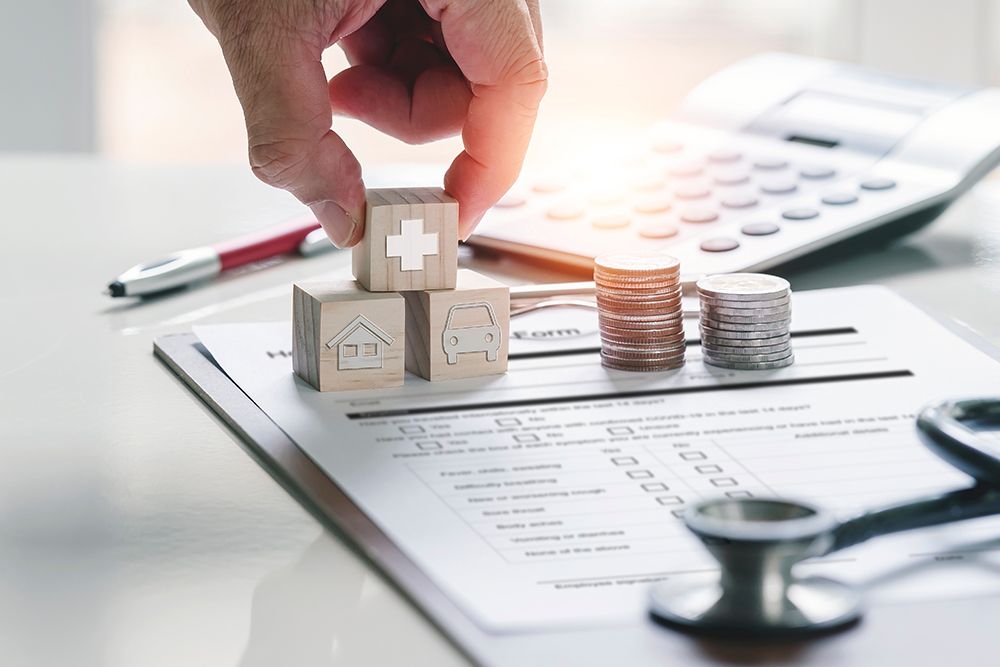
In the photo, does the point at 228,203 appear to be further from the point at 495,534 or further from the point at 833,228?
the point at 495,534

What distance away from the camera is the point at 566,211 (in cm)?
84

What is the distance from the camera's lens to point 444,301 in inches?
23.6

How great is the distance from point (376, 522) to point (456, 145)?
138 inches

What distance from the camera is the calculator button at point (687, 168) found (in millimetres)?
878

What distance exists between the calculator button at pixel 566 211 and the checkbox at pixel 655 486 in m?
0.40

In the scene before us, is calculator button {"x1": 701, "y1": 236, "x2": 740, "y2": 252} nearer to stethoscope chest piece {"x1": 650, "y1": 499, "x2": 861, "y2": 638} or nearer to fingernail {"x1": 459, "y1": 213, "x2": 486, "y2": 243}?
fingernail {"x1": 459, "y1": 213, "x2": 486, "y2": 243}

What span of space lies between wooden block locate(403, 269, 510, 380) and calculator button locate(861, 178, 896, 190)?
12.3 inches

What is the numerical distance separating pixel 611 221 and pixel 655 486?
0.38m

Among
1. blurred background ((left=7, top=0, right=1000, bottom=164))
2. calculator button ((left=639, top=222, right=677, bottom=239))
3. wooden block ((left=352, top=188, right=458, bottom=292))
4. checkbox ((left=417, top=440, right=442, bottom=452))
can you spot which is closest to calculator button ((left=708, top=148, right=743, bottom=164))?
calculator button ((left=639, top=222, right=677, bottom=239))

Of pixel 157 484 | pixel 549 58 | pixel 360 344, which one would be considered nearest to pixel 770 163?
pixel 360 344

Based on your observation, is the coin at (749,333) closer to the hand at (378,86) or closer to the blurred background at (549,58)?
the hand at (378,86)

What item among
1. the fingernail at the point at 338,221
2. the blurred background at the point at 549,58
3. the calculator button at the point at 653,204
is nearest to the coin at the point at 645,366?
the fingernail at the point at 338,221

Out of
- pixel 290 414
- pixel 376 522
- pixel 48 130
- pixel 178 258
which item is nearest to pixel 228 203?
pixel 178 258

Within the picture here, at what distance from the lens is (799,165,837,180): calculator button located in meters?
0.85
